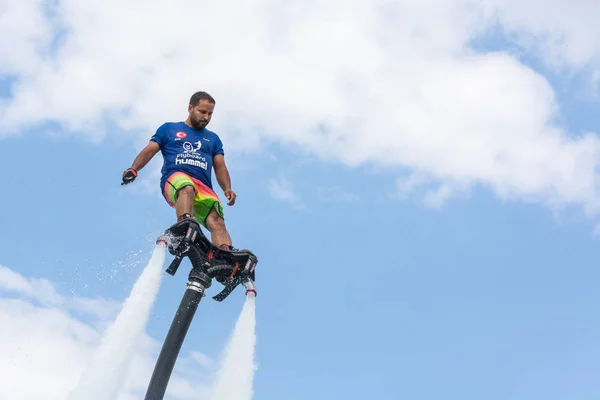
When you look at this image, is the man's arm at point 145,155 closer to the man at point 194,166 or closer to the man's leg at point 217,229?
the man at point 194,166

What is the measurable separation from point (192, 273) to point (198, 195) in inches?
50.7

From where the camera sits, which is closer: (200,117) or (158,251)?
(158,251)

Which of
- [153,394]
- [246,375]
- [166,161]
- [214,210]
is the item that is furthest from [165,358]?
[166,161]

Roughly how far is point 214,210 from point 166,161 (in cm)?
96

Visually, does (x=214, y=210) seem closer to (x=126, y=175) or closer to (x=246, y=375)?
(x=126, y=175)

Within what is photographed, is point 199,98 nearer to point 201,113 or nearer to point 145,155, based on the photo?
point 201,113

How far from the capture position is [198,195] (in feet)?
32.0

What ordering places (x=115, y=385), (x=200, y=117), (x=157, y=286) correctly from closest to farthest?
(x=115, y=385), (x=157, y=286), (x=200, y=117)

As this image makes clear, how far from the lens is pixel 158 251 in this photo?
8.75 m

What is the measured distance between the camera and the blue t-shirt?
9.89 metres

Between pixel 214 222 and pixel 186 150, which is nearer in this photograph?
pixel 214 222

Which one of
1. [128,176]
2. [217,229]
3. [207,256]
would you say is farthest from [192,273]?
[128,176]

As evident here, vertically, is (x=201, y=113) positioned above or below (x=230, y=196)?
above

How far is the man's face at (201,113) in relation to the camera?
10.2 metres
